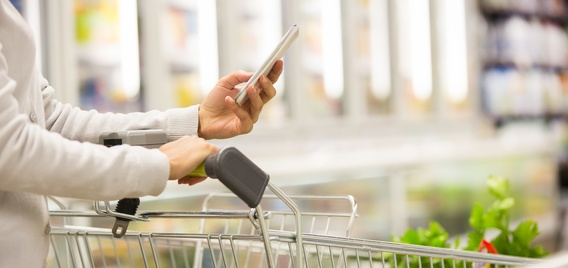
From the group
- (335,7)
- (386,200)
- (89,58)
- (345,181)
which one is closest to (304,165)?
(345,181)

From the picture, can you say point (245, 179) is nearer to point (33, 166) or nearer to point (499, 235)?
point (33, 166)

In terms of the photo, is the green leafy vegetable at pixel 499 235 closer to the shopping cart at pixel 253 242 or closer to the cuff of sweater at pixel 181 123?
the shopping cart at pixel 253 242

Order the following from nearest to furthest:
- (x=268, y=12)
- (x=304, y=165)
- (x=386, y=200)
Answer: (x=304, y=165) < (x=386, y=200) < (x=268, y=12)

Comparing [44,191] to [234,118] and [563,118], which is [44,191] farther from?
[563,118]

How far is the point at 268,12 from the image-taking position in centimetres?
541

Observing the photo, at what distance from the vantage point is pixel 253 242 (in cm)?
179

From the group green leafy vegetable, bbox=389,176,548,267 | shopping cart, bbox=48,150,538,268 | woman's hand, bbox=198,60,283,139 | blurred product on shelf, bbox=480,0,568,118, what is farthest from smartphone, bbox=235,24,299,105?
blurred product on shelf, bbox=480,0,568,118

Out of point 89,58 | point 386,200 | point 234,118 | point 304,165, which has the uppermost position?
point 89,58

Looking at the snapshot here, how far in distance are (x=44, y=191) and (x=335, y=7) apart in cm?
509

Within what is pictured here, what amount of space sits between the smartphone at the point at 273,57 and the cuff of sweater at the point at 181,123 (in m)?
0.12

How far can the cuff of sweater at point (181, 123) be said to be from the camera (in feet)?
4.94

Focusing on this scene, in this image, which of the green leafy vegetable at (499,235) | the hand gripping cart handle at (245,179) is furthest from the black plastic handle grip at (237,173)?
the green leafy vegetable at (499,235)

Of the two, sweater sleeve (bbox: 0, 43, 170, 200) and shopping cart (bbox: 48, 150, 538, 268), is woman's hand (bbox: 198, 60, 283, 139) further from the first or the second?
sweater sleeve (bbox: 0, 43, 170, 200)

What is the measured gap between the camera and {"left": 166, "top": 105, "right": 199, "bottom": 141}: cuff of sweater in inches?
59.3
